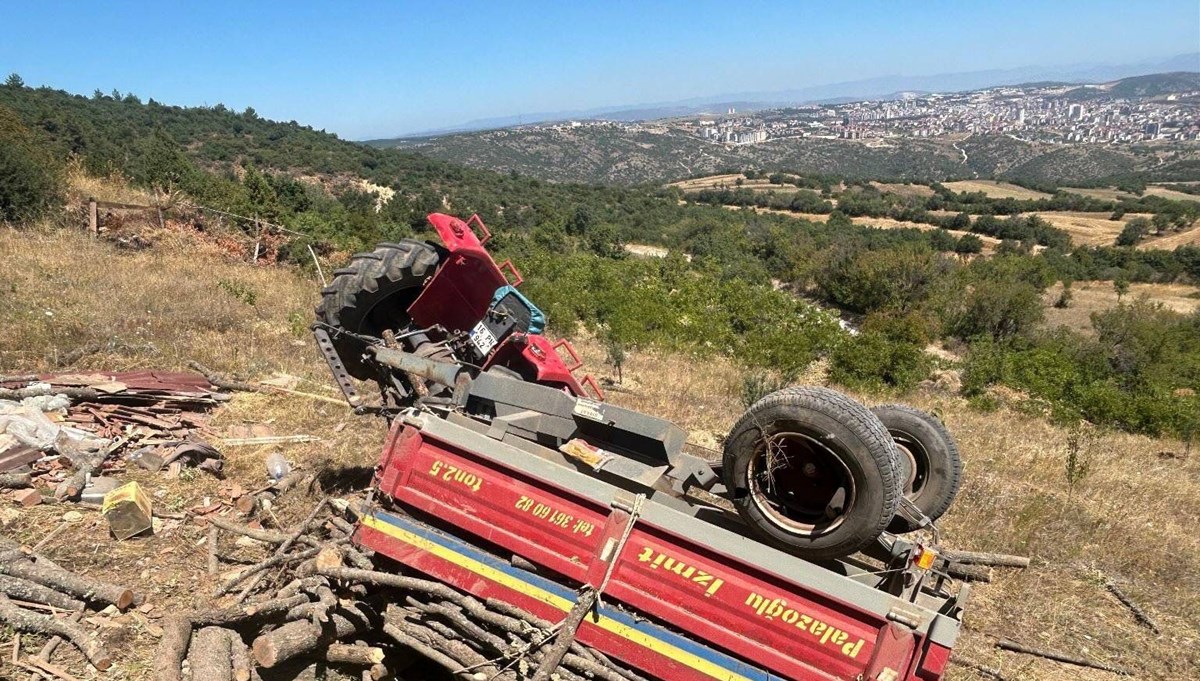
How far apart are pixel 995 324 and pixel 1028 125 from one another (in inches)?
7674

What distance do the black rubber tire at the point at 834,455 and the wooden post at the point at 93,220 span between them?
14824mm

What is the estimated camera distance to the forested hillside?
568 inches

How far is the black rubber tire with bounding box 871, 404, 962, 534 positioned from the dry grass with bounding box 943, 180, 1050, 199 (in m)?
81.9

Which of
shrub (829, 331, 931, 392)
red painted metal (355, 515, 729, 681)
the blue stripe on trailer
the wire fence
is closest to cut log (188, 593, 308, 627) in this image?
red painted metal (355, 515, 729, 681)

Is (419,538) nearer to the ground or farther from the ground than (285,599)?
farther from the ground

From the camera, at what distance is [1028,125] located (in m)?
184

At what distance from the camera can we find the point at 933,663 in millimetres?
2988

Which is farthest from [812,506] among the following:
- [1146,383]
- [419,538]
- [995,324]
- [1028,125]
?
[1028,125]

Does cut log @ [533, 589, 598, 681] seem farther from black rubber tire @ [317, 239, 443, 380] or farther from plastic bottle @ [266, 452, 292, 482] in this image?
plastic bottle @ [266, 452, 292, 482]

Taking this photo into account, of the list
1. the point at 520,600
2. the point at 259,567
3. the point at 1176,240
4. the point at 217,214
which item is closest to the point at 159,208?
the point at 217,214

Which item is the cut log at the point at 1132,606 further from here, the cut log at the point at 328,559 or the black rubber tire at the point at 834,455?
the cut log at the point at 328,559

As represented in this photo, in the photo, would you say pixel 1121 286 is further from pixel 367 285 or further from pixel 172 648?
pixel 172 648

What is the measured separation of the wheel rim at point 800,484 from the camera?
3.29 metres

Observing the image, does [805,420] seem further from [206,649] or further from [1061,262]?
[1061,262]
